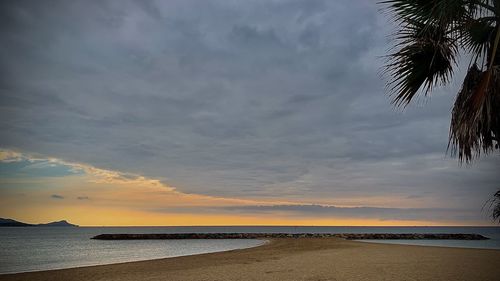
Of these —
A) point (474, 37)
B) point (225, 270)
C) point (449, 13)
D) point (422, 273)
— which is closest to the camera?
point (449, 13)

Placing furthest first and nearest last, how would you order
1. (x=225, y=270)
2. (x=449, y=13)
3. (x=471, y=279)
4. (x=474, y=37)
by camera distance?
(x=225, y=270) → (x=471, y=279) → (x=474, y=37) → (x=449, y=13)

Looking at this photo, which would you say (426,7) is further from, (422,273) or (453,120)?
(422,273)

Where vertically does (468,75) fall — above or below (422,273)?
above

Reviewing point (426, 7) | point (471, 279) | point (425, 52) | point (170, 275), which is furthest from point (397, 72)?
point (170, 275)

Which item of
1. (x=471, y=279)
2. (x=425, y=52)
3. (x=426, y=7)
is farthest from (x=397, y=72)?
(x=471, y=279)

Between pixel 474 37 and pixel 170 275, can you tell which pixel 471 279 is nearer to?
pixel 474 37

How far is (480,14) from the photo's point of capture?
20.2 ft

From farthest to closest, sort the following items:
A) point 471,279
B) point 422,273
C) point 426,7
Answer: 1. point 422,273
2. point 471,279
3. point 426,7

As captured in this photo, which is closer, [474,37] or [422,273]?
[474,37]

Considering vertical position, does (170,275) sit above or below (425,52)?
below

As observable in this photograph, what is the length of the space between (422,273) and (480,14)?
438 inches

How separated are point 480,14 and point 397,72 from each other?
1.51m

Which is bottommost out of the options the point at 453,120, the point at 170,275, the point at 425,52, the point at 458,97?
the point at 170,275

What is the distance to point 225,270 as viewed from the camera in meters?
16.4
